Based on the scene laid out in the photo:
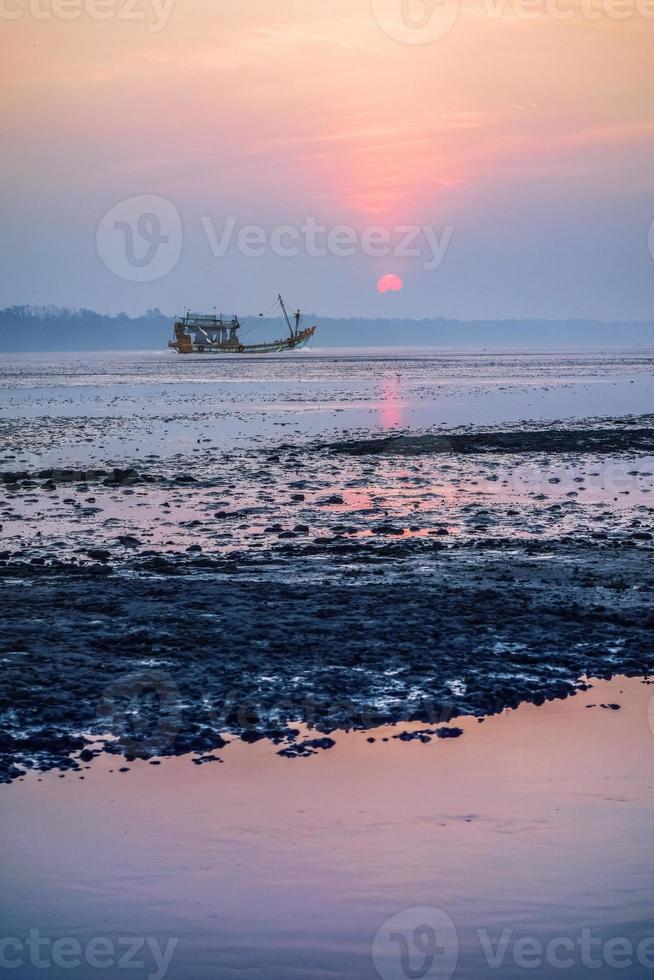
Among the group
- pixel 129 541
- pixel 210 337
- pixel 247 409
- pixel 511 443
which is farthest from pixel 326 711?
pixel 210 337

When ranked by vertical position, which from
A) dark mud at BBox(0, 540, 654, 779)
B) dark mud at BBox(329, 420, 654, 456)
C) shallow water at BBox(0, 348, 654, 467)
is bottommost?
dark mud at BBox(0, 540, 654, 779)

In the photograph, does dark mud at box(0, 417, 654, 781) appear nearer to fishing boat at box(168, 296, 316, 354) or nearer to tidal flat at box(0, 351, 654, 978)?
tidal flat at box(0, 351, 654, 978)

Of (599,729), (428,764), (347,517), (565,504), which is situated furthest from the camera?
(565,504)

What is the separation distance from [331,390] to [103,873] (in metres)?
56.9

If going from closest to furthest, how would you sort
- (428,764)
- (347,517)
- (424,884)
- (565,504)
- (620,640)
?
(424,884) → (428,764) → (620,640) → (347,517) → (565,504)

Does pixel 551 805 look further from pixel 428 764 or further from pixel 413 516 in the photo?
pixel 413 516

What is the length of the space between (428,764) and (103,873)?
7.85ft

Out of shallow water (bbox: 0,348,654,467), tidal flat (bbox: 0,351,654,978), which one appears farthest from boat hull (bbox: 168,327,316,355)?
tidal flat (bbox: 0,351,654,978)

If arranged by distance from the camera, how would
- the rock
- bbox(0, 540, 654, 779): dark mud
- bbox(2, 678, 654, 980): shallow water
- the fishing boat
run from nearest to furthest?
1. bbox(2, 678, 654, 980): shallow water
2. bbox(0, 540, 654, 779): dark mud
3. the rock
4. the fishing boat

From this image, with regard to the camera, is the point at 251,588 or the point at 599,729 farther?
the point at 251,588

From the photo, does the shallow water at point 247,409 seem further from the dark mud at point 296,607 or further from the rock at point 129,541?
the rock at point 129,541

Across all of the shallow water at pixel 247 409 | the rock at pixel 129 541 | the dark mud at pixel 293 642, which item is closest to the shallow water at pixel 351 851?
the dark mud at pixel 293 642

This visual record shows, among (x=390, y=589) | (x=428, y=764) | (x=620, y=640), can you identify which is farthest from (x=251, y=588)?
(x=428, y=764)

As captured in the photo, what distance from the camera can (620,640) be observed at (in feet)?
33.9
